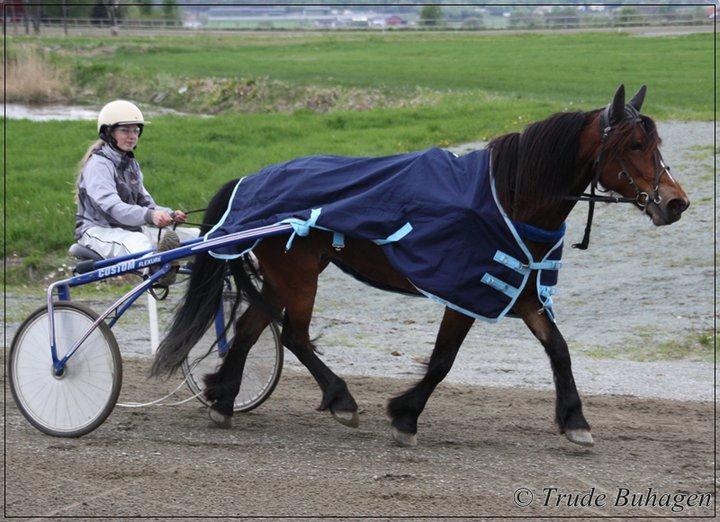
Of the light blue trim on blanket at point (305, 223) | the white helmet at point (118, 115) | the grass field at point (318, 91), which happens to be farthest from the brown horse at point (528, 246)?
the grass field at point (318, 91)

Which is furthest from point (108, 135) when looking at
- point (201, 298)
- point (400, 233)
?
point (400, 233)

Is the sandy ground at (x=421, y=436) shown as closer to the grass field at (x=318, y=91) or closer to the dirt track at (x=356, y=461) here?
the dirt track at (x=356, y=461)

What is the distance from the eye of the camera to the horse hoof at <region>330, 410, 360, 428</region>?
202 inches

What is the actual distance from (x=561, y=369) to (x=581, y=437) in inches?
13.3

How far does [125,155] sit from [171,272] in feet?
2.49

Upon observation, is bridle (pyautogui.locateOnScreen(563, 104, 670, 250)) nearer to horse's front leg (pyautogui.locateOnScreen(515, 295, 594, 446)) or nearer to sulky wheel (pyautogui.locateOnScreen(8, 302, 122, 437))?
horse's front leg (pyautogui.locateOnScreen(515, 295, 594, 446))

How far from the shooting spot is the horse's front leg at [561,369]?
4773 mm

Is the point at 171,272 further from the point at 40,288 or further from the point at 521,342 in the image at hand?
the point at 40,288

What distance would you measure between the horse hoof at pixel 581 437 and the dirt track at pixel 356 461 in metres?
0.07

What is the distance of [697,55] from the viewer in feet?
88.0

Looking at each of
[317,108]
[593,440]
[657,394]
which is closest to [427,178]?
[593,440]

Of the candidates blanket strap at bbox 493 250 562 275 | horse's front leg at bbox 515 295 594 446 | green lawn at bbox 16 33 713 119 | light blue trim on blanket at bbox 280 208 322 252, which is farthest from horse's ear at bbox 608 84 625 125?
green lawn at bbox 16 33 713 119

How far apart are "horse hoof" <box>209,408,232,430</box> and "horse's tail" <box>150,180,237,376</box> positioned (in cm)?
33

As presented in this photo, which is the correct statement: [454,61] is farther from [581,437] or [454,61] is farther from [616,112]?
[581,437]
